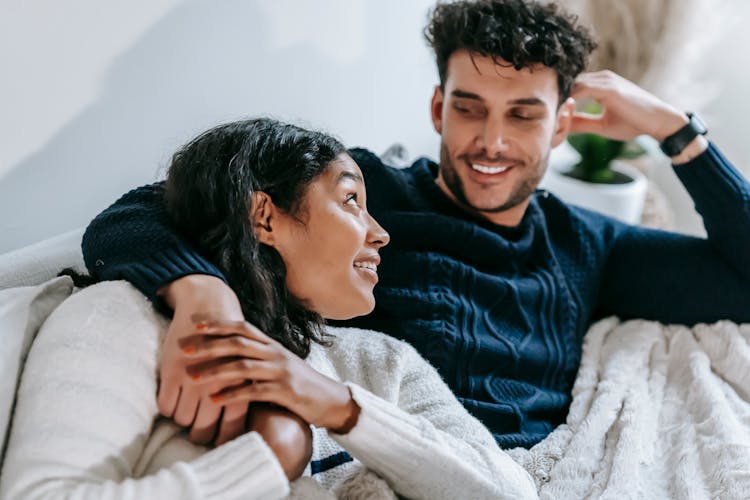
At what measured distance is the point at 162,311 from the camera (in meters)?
0.94

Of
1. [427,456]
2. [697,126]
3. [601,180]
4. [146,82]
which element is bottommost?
[601,180]

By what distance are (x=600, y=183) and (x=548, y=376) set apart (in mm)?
1006

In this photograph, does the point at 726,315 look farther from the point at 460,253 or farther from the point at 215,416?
the point at 215,416

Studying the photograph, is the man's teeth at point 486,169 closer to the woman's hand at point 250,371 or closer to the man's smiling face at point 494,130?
the man's smiling face at point 494,130

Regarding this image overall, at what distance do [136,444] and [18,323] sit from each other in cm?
24

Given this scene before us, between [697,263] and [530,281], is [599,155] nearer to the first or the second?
[697,263]

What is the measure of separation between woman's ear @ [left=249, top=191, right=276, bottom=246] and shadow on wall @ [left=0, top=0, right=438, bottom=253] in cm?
28

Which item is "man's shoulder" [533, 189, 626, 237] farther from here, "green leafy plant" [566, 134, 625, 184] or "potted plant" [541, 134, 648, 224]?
"green leafy plant" [566, 134, 625, 184]

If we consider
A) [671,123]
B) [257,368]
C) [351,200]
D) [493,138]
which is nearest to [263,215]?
[351,200]

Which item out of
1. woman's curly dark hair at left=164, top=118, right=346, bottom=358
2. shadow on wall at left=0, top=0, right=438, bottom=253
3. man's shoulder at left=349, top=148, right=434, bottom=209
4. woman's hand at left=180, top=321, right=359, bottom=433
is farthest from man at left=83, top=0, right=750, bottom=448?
woman's hand at left=180, top=321, right=359, bottom=433

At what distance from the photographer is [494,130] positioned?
153 cm

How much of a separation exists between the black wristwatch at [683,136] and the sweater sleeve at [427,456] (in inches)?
34.0

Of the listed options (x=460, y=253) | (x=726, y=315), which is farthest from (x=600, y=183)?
(x=460, y=253)

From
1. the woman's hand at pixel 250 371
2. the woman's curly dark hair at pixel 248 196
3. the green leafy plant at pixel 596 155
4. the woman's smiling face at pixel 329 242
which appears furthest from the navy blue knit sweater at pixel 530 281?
the green leafy plant at pixel 596 155
